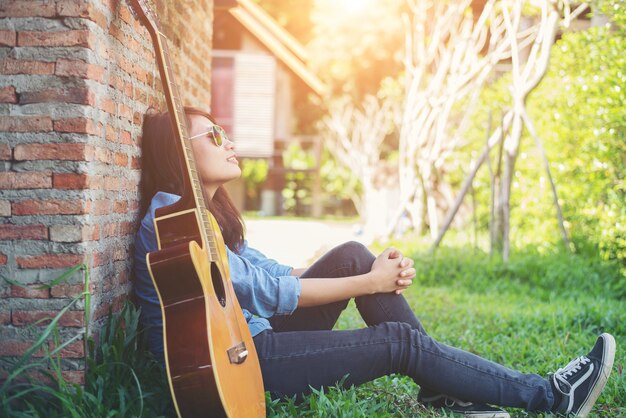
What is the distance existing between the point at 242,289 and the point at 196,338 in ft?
1.35

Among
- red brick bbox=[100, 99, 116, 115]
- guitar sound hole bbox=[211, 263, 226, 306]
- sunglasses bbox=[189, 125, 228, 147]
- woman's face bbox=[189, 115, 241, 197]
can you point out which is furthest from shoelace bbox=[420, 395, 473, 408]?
red brick bbox=[100, 99, 116, 115]

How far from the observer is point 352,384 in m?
2.67

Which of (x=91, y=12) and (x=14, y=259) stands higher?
(x=91, y=12)

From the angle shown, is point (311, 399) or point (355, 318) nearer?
point (311, 399)

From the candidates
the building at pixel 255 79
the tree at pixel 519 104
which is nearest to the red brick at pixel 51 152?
the tree at pixel 519 104

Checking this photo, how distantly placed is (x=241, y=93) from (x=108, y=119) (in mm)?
16087

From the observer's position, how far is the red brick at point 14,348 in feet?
7.86

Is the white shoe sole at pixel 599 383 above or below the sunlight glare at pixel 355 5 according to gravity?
below

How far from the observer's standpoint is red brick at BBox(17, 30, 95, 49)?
241 centimetres

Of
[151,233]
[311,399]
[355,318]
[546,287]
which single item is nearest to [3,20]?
[151,233]

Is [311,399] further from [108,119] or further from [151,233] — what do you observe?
[108,119]

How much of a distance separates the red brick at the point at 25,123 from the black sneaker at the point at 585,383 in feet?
6.75

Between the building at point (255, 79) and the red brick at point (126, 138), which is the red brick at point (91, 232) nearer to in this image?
the red brick at point (126, 138)

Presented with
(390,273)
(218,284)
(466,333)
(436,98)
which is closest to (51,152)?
(218,284)
